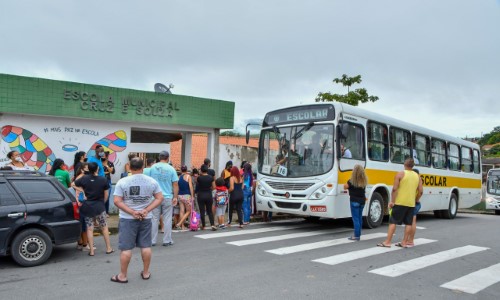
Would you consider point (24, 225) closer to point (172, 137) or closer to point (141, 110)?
point (141, 110)

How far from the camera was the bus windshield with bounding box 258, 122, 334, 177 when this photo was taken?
10.3m

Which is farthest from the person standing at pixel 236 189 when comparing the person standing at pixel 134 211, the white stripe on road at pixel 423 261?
the person standing at pixel 134 211

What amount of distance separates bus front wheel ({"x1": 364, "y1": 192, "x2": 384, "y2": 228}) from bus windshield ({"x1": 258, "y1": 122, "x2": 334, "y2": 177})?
2.15m

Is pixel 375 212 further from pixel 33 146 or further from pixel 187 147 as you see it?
pixel 33 146

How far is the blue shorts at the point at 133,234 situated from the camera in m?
5.69

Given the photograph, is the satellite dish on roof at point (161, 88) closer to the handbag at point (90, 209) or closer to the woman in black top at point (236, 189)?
the woman in black top at point (236, 189)

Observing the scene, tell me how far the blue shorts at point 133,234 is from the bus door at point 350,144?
18.4ft

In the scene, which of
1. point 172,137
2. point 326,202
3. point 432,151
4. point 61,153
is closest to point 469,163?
point 432,151

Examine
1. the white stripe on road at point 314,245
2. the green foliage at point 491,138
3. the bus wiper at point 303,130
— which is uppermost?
the green foliage at point 491,138

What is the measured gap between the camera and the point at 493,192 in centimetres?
2089

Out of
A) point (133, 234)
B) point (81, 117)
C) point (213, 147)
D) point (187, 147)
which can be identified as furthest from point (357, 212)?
point (187, 147)

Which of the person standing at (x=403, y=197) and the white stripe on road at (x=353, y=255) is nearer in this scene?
the white stripe on road at (x=353, y=255)

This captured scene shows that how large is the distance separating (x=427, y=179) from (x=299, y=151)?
18.3 feet

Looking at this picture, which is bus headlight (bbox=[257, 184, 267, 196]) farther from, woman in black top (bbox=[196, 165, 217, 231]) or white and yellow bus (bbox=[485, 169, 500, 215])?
white and yellow bus (bbox=[485, 169, 500, 215])
